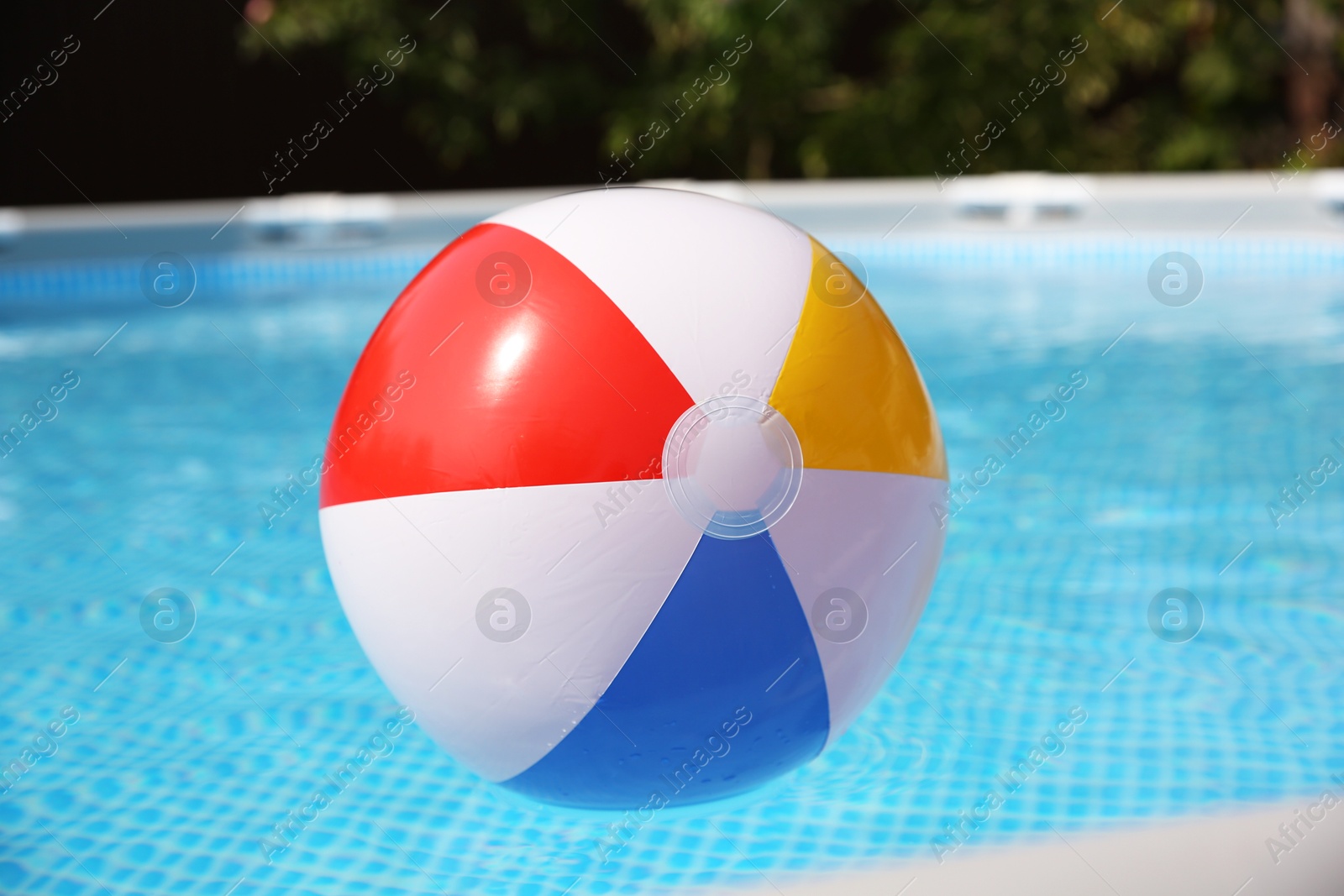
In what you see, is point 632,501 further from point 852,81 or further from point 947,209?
point 852,81

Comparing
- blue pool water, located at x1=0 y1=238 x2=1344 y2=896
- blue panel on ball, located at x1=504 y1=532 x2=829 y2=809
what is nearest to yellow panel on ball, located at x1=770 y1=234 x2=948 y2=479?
blue panel on ball, located at x1=504 y1=532 x2=829 y2=809

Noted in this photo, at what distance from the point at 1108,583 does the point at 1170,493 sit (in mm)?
950

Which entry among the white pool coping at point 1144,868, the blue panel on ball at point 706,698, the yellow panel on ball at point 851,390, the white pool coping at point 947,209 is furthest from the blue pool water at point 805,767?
the white pool coping at point 947,209

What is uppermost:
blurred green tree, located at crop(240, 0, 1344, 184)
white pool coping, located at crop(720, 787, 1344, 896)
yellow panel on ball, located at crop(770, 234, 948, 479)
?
white pool coping, located at crop(720, 787, 1344, 896)

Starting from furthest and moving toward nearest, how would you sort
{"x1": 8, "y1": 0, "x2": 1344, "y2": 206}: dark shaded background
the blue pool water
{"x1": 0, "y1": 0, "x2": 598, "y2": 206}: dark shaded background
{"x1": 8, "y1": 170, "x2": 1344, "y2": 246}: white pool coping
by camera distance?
{"x1": 8, "y1": 0, "x2": 1344, "y2": 206}: dark shaded background, {"x1": 0, "y1": 0, "x2": 598, "y2": 206}: dark shaded background, {"x1": 8, "y1": 170, "x2": 1344, "y2": 246}: white pool coping, the blue pool water

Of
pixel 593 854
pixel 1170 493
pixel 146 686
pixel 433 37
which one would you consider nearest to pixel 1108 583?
pixel 1170 493

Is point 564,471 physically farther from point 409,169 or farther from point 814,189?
point 409,169

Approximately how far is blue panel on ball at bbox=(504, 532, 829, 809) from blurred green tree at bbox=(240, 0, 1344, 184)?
10.5m

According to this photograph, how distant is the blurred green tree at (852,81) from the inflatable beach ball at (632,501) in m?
10.3

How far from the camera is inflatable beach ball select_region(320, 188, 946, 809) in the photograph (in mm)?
1923

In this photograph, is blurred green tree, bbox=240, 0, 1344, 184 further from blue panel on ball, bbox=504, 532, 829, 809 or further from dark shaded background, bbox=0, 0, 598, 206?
blue panel on ball, bbox=504, 532, 829, 809

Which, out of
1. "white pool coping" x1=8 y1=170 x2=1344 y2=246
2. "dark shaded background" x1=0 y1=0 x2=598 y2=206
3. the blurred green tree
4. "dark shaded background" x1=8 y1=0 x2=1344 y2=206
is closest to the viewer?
"white pool coping" x1=8 y1=170 x2=1344 y2=246

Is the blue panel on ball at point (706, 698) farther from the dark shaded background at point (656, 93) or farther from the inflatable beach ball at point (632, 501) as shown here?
the dark shaded background at point (656, 93)

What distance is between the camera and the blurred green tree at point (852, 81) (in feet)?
40.4
